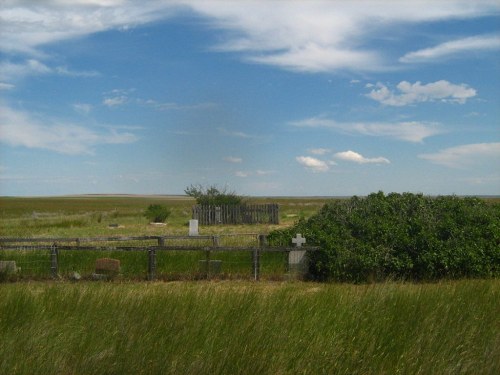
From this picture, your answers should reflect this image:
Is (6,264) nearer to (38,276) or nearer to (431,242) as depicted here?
(38,276)

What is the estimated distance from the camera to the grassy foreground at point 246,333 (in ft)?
16.8

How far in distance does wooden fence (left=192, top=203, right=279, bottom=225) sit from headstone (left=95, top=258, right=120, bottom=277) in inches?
987

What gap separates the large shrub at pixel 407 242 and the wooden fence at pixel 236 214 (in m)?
23.9

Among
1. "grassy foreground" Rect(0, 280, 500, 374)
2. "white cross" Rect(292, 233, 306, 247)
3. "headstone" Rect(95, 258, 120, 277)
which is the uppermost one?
"white cross" Rect(292, 233, 306, 247)

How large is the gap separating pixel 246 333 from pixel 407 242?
8826 millimetres

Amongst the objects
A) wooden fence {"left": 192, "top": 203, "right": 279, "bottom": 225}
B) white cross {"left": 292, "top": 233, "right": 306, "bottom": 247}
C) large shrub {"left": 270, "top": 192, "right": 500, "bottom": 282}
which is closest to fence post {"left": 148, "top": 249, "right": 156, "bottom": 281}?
white cross {"left": 292, "top": 233, "right": 306, "bottom": 247}

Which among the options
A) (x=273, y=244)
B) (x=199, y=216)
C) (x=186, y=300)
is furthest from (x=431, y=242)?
(x=199, y=216)

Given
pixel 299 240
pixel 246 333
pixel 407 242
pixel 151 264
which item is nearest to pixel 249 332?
pixel 246 333

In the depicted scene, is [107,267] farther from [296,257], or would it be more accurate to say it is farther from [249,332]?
[249,332]

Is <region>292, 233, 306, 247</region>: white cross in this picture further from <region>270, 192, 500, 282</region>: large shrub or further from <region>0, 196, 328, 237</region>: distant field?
<region>0, 196, 328, 237</region>: distant field

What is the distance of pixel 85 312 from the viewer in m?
6.34

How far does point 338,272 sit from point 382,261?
1042 millimetres

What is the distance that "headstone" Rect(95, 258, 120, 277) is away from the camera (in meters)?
13.6

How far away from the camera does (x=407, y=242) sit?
44.7ft
